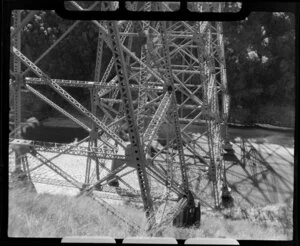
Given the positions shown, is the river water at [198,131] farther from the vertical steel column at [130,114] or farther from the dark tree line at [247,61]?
the vertical steel column at [130,114]

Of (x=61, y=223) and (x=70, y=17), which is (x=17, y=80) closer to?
(x=61, y=223)

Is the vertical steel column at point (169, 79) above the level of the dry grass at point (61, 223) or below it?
above

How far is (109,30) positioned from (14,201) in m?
1.64

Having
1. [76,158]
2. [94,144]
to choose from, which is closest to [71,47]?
[76,158]

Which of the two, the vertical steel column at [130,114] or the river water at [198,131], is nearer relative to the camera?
the vertical steel column at [130,114]

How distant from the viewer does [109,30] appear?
3.04 meters

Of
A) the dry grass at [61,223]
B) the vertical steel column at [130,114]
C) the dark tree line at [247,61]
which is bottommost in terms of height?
the dry grass at [61,223]

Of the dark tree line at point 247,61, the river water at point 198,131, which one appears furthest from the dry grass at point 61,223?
the dark tree line at point 247,61

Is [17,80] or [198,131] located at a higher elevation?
[17,80]

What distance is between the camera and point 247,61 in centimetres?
1499

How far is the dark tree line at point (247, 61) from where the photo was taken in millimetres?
13766

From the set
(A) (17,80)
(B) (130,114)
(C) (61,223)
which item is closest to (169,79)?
(B) (130,114)

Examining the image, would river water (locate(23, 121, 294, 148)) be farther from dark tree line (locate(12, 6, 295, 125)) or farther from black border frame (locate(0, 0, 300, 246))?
black border frame (locate(0, 0, 300, 246))

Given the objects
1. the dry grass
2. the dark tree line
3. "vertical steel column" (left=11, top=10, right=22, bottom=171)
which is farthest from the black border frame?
the dark tree line
